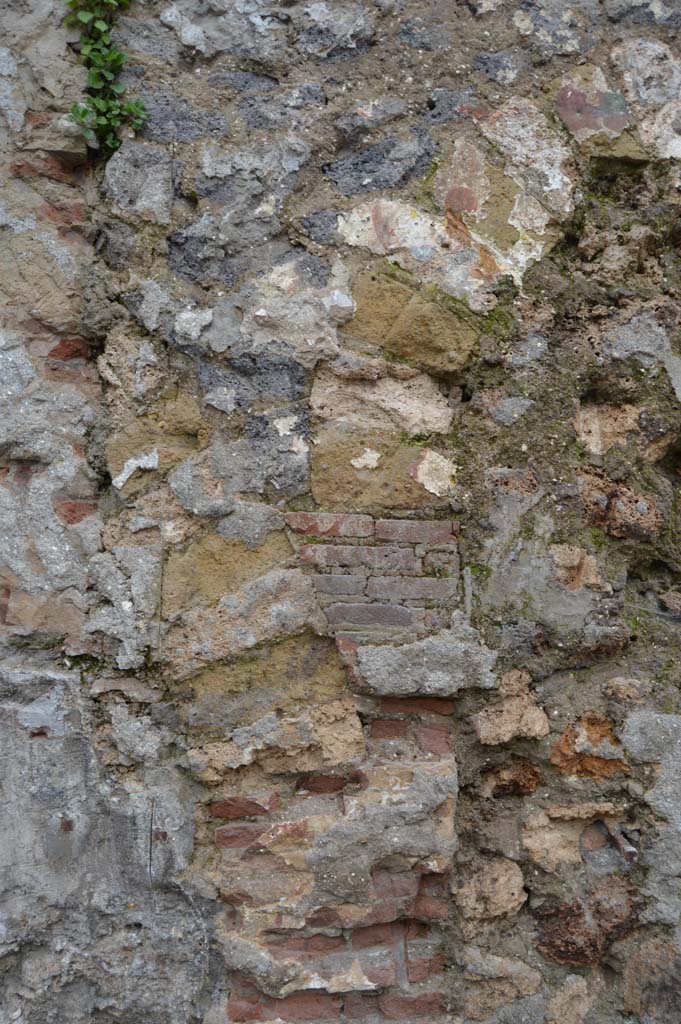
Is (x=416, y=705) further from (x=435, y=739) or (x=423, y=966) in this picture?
(x=423, y=966)

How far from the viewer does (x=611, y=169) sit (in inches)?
92.7

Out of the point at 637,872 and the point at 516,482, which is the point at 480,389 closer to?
the point at 516,482

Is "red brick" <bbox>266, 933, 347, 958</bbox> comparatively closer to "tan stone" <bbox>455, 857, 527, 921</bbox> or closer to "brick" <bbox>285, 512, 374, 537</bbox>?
"tan stone" <bbox>455, 857, 527, 921</bbox>

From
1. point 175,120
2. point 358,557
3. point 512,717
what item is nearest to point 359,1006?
point 512,717

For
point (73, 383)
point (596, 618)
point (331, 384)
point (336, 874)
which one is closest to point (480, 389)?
point (331, 384)

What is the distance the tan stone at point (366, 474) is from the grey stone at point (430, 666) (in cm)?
36

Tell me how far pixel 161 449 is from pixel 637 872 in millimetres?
1636

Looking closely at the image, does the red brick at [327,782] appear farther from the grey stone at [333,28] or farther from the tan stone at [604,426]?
the grey stone at [333,28]

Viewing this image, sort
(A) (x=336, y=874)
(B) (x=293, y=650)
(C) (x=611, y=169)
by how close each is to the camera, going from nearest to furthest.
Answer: (A) (x=336, y=874) < (B) (x=293, y=650) < (C) (x=611, y=169)

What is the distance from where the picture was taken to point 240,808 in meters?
2.01

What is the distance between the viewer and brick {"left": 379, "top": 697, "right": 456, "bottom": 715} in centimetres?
207

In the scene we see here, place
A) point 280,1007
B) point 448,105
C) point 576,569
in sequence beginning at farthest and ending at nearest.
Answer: point 448,105 < point 576,569 < point 280,1007

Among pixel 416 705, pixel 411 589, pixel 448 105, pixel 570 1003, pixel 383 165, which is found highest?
pixel 448 105

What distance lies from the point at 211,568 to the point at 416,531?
54 cm
